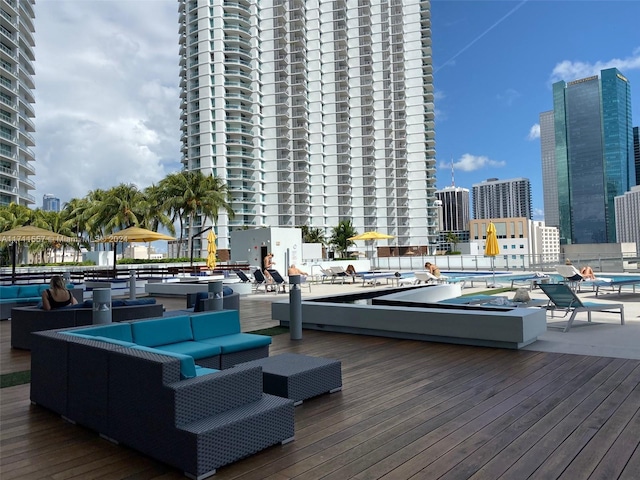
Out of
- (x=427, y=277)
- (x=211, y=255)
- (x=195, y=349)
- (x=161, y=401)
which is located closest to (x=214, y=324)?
(x=195, y=349)

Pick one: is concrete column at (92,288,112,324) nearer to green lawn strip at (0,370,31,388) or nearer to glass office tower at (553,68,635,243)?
green lawn strip at (0,370,31,388)

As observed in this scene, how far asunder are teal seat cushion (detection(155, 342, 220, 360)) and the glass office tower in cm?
17541

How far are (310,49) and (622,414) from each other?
274ft

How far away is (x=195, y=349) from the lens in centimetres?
482

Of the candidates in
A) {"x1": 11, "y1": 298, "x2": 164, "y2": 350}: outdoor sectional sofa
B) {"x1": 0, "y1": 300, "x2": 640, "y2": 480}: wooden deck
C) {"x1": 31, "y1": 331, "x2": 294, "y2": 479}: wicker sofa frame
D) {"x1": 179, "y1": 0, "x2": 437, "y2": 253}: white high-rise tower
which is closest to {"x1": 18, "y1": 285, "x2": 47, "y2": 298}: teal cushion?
{"x1": 11, "y1": 298, "x2": 164, "y2": 350}: outdoor sectional sofa

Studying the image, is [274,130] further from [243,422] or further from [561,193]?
[561,193]

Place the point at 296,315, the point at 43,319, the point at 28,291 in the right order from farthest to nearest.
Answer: the point at 28,291 < the point at 296,315 < the point at 43,319

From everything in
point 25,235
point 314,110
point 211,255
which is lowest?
point 211,255

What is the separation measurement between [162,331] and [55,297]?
11.7ft

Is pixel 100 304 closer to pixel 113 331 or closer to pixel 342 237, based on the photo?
pixel 113 331

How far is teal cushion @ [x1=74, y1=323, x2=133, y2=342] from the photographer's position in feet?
14.3

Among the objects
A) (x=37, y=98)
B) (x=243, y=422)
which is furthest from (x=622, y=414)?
(x=37, y=98)

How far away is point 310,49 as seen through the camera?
8062cm

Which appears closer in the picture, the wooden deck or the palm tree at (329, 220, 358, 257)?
the wooden deck
